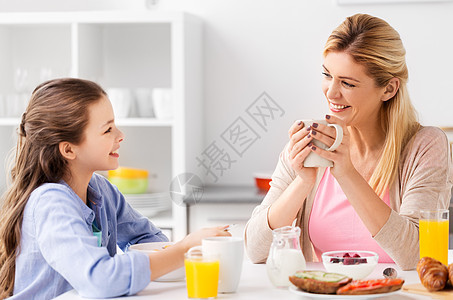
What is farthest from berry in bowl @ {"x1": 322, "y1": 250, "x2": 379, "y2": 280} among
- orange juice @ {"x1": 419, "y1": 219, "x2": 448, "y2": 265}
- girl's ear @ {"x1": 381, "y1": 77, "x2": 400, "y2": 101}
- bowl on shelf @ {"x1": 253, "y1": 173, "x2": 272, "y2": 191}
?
bowl on shelf @ {"x1": 253, "y1": 173, "x2": 272, "y2": 191}

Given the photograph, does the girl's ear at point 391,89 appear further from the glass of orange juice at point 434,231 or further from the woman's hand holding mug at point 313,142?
the glass of orange juice at point 434,231

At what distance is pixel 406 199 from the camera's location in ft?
5.99

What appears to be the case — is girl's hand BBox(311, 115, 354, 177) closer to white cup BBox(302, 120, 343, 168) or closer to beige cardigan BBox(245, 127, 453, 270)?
white cup BBox(302, 120, 343, 168)

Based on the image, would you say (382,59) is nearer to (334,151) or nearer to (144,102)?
(334,151)

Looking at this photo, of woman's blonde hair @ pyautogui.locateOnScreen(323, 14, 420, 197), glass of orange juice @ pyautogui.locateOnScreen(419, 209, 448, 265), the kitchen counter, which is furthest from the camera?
the kitchen counter

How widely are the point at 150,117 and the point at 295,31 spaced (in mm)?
866

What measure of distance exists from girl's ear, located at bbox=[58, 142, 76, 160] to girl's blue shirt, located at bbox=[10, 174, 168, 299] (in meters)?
0.08

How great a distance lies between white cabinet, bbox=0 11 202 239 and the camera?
3324mm

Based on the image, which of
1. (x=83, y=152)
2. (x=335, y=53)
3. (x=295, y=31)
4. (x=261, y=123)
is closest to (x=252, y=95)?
(x=261, y=123)

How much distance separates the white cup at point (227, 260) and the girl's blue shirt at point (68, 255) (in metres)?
0.14

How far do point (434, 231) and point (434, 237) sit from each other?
14mm

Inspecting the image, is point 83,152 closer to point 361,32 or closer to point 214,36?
point 361,32

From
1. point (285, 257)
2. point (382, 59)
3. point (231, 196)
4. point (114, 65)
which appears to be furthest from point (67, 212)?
point (114, 65)

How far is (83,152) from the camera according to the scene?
1697 millimetres
